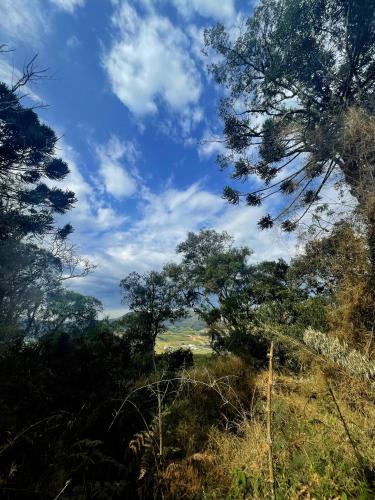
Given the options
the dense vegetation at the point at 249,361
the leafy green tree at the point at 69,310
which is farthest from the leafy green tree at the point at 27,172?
the leafy green tree at the point at 69,310

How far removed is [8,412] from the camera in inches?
162

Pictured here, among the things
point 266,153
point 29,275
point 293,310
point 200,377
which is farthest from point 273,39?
point 29,275

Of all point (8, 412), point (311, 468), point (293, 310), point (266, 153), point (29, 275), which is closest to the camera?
point (311, 468)

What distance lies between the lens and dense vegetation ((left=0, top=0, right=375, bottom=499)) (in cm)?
326

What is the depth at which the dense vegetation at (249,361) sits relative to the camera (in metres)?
3.26

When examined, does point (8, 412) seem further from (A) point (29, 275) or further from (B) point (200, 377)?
(A) point (29, 275)

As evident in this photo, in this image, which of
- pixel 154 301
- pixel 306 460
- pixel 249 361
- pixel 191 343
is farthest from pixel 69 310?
pixel 191 343

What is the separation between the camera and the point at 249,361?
380 inches

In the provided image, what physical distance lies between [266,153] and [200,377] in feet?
31.1

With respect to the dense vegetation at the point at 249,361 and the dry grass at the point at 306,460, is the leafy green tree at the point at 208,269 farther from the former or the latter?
the dry grass at the point at 306,460

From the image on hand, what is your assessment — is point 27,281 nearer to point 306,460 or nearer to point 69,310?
point 69,310

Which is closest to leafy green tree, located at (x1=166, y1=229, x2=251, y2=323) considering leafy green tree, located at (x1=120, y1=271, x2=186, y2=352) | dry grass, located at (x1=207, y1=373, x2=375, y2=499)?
leafy green tree, located at (x1=120, y1=271, x2=186, y2=352)

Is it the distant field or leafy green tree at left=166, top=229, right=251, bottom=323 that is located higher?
leafy green tree at left=166, top=229, right=251, bottom=323

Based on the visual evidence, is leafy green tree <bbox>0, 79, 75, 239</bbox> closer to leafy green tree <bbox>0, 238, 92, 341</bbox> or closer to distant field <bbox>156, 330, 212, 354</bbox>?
leafy green tree <bbox>0, 238, 92, 341</bbox>
